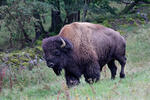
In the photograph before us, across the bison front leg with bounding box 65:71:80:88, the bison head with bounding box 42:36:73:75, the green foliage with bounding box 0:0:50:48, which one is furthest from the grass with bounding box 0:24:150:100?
the green foliage with bounding box 0:0:50:48

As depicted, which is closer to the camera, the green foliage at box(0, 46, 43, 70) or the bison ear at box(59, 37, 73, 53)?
the bison ear at box(59, 37, 73, 53)

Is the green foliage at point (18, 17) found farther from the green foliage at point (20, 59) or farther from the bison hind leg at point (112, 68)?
the bison hind leg at point (112, 68)

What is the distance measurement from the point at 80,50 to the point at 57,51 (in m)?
0.84

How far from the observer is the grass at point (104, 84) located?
701 cm

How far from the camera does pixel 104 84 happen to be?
8859 millimetres

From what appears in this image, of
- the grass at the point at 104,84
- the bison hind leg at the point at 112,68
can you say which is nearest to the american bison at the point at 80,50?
the grass at the point at 104,84

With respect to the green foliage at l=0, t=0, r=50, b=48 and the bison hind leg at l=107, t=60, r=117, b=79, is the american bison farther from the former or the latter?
the green foliage at l=0, t=0, r=50, b=48

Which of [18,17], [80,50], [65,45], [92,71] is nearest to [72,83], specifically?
[92,71]

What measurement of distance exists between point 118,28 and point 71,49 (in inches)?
517

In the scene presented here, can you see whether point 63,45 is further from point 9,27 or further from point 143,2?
point 143,2

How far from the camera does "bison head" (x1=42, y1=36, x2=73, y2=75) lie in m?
9.23

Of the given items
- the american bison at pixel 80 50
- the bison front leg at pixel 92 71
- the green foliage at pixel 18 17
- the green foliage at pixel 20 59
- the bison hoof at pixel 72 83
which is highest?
the american bison at pixel 80 50

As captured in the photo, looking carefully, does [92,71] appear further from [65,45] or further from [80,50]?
[65,45]

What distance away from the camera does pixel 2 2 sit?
24406mm
